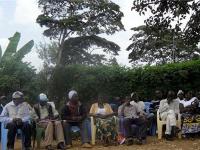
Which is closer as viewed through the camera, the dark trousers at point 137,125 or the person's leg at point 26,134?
the person's leg at point 26,134

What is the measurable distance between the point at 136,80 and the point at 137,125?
4128 mm

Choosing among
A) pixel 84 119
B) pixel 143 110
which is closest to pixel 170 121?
pixel 143 110

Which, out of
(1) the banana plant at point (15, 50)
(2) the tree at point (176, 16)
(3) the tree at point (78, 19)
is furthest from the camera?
(3) the tree at point (78, 19)

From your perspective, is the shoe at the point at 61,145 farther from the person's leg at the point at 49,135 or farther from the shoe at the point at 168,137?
the shoe at the point at 168,137

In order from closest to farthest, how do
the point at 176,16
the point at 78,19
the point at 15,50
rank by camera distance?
the point at 176,16 < the point at 15,50 < the point at 78,19

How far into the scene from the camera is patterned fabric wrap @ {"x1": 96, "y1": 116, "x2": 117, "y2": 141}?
38.8 ft

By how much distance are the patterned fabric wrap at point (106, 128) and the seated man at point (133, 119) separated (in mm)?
272

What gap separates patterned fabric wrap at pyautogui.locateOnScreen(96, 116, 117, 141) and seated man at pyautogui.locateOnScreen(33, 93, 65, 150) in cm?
106

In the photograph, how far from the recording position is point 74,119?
11758 mm

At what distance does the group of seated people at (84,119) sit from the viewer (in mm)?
11133


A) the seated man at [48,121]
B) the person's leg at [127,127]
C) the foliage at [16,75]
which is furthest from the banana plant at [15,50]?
the person's leg at [127,127]

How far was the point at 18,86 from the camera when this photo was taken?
15.9 meters

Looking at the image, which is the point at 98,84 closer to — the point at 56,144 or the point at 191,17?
the point at 56,144

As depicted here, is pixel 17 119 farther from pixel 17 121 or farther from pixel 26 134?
pixel 26 134
